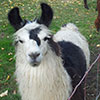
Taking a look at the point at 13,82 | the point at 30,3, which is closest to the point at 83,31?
the point at 13,82

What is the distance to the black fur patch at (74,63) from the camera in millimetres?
2413

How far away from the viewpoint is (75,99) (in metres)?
2.32

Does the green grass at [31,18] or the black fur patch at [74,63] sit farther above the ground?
the black fur patch at [74,63]

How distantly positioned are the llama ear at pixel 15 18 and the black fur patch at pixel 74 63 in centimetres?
86

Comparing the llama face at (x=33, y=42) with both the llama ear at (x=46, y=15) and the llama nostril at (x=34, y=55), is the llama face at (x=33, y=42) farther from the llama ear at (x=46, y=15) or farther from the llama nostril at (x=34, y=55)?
the llama ear at (x=46, y=15)

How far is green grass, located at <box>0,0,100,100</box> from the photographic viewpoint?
381 cm

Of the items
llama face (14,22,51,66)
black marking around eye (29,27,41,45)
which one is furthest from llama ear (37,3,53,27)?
black marking around eye (29,27,41,45)

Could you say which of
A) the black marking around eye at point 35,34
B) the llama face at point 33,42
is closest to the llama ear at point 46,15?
the llama face at point 33,42

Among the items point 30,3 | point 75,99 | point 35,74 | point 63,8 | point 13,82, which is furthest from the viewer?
point 30,3

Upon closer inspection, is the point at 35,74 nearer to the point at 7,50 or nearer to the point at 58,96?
the point at 58,96

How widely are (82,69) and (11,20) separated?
1.41 m

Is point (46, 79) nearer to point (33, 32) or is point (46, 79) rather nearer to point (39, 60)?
point (39, 60)

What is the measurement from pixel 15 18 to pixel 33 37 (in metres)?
0.40

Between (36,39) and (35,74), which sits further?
(35,74)
